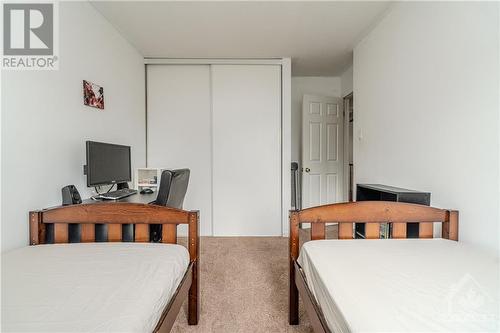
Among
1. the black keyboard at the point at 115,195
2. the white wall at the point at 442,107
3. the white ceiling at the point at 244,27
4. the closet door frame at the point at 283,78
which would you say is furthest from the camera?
the closet door frame at the point at 283,78

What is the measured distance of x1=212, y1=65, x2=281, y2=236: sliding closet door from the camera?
11.2 ft

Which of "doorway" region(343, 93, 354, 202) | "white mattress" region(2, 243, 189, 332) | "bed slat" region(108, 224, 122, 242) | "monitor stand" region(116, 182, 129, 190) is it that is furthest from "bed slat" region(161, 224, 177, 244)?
"doorway" region(343, 93, 354, 202)

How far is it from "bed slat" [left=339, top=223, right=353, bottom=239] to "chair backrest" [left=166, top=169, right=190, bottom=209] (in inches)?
46.1

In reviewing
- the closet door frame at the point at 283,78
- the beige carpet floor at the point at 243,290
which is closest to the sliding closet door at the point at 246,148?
the closet door frame at the point at 283,78

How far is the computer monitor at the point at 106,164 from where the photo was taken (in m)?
1.92

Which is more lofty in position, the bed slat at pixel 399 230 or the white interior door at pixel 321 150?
the white interior door at pixel 321 150

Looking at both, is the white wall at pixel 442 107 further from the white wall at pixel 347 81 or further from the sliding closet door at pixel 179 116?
the sliding closet door at pixel 179 116

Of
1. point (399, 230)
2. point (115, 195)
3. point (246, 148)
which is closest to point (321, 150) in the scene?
point (246, 148)

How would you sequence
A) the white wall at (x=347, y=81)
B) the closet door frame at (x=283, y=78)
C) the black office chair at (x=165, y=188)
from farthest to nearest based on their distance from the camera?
the white wall at (x=347, y=81)
the closet door frame at (x=283, y=78)
the black office chair at (x=165, y=188)

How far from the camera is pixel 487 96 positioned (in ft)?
4.42

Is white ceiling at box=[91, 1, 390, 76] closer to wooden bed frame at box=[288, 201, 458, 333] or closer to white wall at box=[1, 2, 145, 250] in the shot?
white wall at box=[1, 2, 145, 250]

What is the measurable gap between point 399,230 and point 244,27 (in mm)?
2283

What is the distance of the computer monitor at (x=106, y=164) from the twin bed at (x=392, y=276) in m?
1.54

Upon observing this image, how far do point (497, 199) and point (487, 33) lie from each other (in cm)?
87
